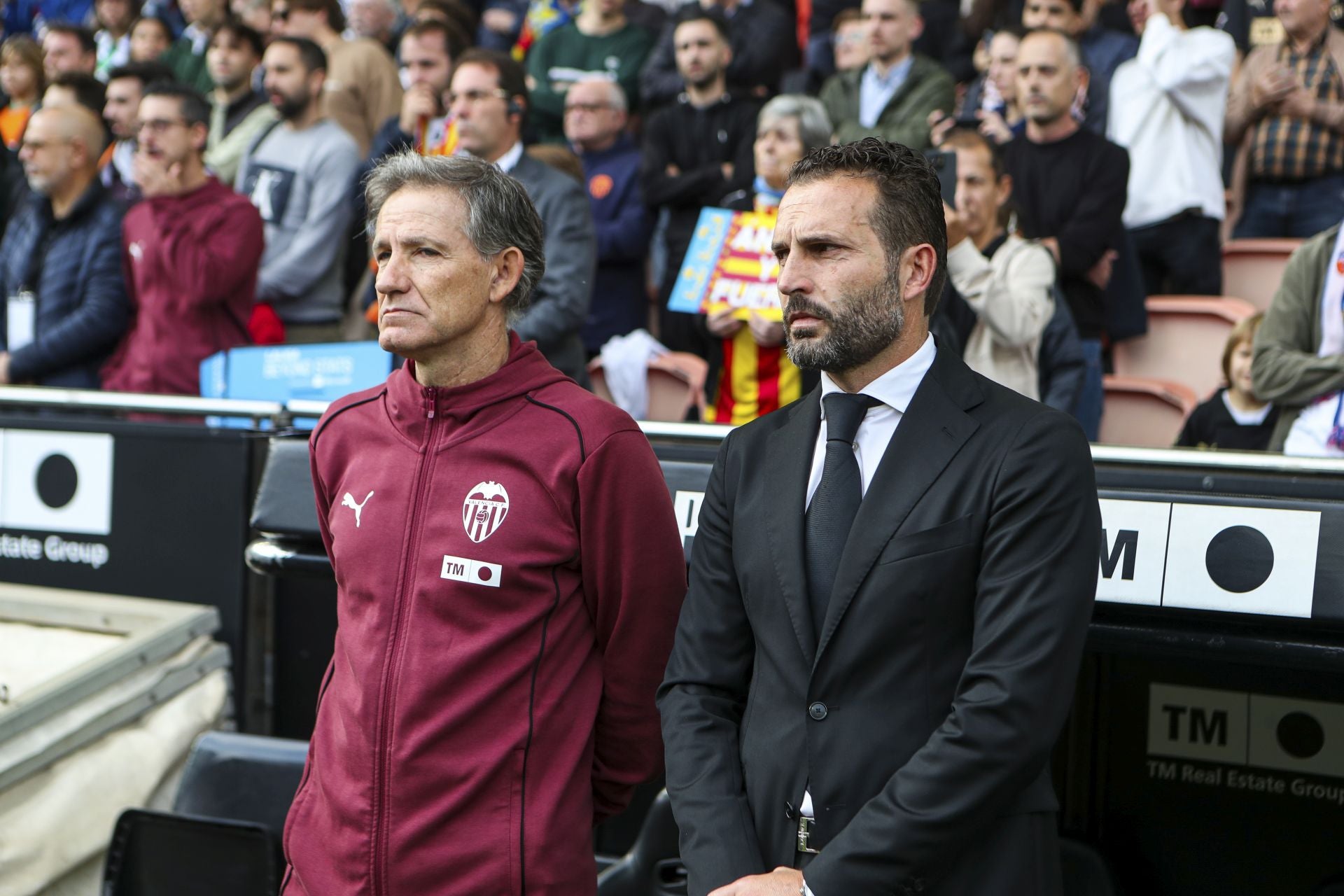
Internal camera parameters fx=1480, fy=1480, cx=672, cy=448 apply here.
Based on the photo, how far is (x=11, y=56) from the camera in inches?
375

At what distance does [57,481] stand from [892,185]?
319 cm

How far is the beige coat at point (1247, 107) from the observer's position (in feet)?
22.3

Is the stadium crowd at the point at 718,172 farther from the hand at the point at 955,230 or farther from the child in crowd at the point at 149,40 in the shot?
the child in crowd at the point at 149,40

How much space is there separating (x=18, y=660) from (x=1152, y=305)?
15.6ft

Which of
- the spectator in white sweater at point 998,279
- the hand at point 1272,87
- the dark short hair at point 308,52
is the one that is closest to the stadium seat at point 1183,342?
the hand at point 1272,87

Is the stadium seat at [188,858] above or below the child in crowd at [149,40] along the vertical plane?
below

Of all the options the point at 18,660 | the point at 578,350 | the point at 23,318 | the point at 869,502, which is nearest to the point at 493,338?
the point at 869,502

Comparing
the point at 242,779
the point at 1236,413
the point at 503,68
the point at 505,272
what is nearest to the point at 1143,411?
the point at 1236,413

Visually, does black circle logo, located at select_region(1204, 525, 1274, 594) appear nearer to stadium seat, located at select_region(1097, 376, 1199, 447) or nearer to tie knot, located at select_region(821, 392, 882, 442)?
tie knot, located at select_region(821, 392, 882, 442)

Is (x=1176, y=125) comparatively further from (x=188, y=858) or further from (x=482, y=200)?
(x=188, y=858)

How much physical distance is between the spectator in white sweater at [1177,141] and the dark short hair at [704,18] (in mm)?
1905

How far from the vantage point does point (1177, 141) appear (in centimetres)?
650

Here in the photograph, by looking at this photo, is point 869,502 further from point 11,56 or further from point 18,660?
point 11,56

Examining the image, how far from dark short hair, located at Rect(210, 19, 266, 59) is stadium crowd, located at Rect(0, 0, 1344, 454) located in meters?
0.03
